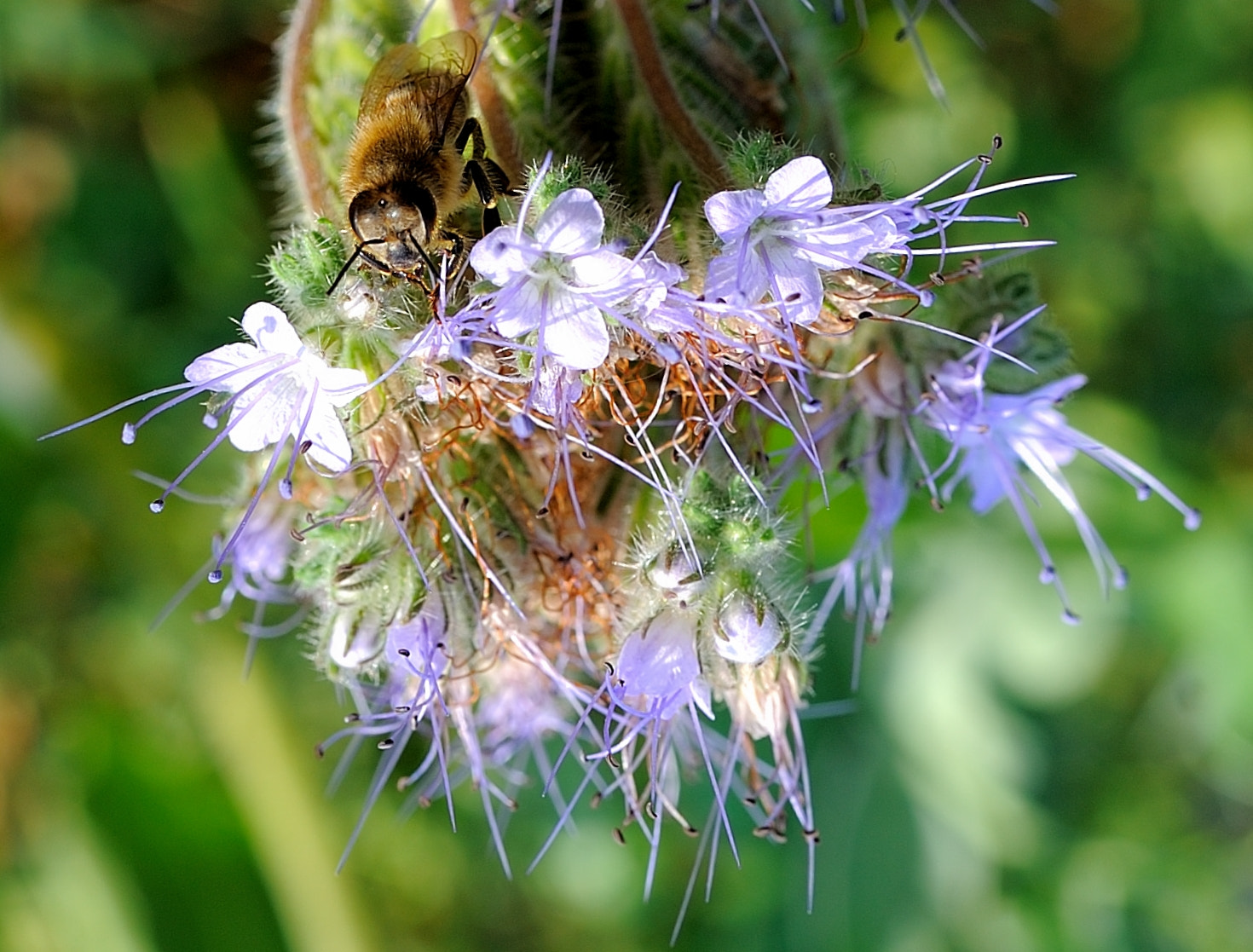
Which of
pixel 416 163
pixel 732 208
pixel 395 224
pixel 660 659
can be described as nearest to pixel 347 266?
pixel 395 224

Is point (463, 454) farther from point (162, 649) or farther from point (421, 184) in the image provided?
point (162, 649)

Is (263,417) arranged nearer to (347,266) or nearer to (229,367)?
(229,367)

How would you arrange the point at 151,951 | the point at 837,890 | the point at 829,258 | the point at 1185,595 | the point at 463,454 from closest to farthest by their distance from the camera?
1. the point at 829,258
2. the point at 463,454
3. the point at 1185,595
4. the point at 837,890
5. the point at 151,951

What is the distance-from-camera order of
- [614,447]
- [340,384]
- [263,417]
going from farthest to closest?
[614,447] < [263,417] < [340,384]

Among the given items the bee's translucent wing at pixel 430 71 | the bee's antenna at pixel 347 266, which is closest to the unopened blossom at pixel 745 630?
the bee's antenna at pixel 347 266

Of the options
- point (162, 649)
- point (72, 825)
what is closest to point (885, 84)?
point (162, 649)

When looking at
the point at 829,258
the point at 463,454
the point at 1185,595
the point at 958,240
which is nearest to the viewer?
the point at 829,258

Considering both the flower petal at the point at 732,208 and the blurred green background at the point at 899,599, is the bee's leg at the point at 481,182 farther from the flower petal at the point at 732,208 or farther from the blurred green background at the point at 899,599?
the blurred green background at the point at 899,599
